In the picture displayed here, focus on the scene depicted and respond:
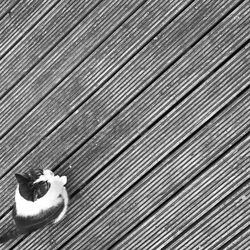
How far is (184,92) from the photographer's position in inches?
87.1

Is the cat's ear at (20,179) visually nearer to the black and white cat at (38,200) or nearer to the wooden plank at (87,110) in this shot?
the black and white cat at (38,200)

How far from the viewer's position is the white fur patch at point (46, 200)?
6.68 feet

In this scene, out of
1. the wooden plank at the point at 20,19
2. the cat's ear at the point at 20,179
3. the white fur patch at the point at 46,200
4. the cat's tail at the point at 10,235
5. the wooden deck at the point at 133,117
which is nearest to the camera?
the cat's ear at the point at 20,179

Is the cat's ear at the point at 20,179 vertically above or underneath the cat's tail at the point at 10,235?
above

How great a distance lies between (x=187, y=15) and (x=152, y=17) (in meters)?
0.19

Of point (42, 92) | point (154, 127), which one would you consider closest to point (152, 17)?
point (154, 127)

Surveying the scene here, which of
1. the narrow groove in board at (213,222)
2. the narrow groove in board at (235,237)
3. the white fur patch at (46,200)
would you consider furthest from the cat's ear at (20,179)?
the narrow groove in board at (235,237)

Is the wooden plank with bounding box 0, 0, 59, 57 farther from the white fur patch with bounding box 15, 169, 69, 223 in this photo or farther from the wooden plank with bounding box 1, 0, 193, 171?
the white fur patch with bounding box 15, 169, 69, 223

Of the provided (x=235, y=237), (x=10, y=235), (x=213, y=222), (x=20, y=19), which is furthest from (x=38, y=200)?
(x=20, y=19)

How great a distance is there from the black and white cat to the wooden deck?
0.14 m

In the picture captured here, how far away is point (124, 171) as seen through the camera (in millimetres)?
2268

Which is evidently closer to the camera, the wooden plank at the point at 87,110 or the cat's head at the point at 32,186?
the cat's head at the point at 32,186

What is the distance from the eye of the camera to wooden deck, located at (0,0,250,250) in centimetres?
215

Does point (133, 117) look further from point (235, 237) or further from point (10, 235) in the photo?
point (10, 235)
